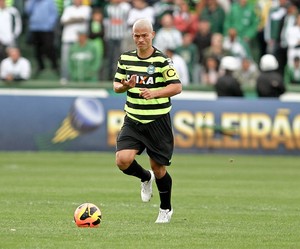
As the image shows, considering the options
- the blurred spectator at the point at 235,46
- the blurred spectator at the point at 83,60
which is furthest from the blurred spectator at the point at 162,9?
the blurred spectator at the point at 83,60

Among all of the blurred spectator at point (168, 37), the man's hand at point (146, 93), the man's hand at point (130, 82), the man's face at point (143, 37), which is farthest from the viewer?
the blurred spectator at point (168, 37)

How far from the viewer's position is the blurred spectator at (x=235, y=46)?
92.4ft

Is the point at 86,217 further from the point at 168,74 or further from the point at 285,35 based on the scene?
the point at 285,35

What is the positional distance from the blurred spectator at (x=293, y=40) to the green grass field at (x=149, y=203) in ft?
11.7

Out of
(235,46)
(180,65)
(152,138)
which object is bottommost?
(180,65)

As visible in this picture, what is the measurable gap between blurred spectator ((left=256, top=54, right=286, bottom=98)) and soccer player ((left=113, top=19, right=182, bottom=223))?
1381 centimetres

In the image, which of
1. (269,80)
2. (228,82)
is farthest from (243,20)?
(228,82)

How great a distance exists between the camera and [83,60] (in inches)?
1096

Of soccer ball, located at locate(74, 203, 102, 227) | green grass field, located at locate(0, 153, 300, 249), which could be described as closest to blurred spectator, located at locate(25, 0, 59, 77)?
green grass field, located at locate(0, 153, 300, 249)

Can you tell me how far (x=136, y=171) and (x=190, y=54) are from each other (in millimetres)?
15476

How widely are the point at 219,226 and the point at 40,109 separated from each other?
14.1 m

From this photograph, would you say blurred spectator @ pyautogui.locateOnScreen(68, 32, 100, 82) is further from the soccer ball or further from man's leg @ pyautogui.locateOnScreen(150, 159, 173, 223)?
the soccer ball

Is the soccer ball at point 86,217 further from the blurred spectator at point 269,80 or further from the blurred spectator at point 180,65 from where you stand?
the blurred spectator at point 180,65

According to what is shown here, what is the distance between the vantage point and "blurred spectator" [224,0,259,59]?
92.0 ft
